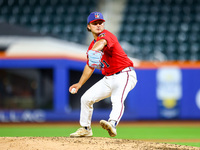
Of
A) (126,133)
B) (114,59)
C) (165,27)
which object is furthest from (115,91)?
(165,27)

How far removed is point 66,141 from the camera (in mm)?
4406

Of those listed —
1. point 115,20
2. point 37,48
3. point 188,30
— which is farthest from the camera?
point 115,20

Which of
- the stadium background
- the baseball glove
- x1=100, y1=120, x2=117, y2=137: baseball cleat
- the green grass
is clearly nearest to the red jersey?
the baseball glove

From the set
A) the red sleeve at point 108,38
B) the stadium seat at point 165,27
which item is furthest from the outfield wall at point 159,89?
the red sleeve at point 108,38

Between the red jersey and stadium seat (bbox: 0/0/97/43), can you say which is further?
stadium seat (bbox: 0/0/97/43)

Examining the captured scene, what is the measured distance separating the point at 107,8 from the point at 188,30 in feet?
12.0

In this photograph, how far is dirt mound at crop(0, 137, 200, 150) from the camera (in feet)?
13.3

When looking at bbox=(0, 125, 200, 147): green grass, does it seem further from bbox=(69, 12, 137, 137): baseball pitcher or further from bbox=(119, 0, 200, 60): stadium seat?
bbox=(119, 0, 200, 60): stadium seat

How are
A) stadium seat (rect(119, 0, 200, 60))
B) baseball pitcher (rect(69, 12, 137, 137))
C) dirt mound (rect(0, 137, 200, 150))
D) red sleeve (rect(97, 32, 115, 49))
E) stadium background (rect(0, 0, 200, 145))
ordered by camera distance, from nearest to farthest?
dirt mound (rect(0, 137, 200, 150)), red sleeve (rect(97, 32, 115, 49)), baseball pitcher (rect(69, 12, 137, 137)), stadium background (rect(0, 0, 200, 145)), stadium seat (rect(119, 0, 200, 60))

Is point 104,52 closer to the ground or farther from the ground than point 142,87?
farther from the ground

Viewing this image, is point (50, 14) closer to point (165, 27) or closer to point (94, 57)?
point (165, 27)

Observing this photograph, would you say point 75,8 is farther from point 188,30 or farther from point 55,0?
point 188,30

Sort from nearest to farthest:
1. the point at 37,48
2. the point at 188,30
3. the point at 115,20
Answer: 1. the point at 37,48
2. the point at 188,30
3. the point at 115,20

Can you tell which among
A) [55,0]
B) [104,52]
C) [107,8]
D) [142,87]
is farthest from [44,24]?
[104,52]
